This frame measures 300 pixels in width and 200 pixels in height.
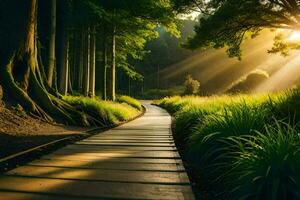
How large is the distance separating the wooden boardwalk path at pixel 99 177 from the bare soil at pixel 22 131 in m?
1.23

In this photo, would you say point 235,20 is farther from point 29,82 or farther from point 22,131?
point 22,131

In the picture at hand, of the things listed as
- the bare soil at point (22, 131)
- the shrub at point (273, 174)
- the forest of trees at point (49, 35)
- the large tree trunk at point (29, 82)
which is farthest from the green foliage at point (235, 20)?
the shrub at point (273, 174)

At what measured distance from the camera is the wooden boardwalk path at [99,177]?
14.4 feet

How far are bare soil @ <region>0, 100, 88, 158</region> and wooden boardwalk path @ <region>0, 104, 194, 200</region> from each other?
1.23 meters

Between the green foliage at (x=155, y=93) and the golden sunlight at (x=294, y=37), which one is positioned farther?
the green foliage at (x=155, y=93)

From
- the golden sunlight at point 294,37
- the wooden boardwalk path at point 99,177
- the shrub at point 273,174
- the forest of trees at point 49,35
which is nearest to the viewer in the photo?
the shrub at point 273,174

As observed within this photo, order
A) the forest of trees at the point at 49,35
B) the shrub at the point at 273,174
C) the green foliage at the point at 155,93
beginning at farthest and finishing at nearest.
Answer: the green foliage at the point at 155,93 < the forest of trees at the point at 49,35 < the shrub at the point at 273,174

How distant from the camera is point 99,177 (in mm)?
5227

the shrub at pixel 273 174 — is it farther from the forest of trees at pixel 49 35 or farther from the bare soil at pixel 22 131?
the forest of trees at pixel 49 35

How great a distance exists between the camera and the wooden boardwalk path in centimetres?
439

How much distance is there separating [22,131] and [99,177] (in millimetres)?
6160

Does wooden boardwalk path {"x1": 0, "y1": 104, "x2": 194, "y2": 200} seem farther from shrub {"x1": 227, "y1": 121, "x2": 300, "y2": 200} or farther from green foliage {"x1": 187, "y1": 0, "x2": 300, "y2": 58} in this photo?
green foliage {"x1": 187, "y1": 0, "x2": 300, "y2": 58}

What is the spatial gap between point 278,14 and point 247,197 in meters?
19.4

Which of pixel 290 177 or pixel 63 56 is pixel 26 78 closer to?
pixel 63 56
